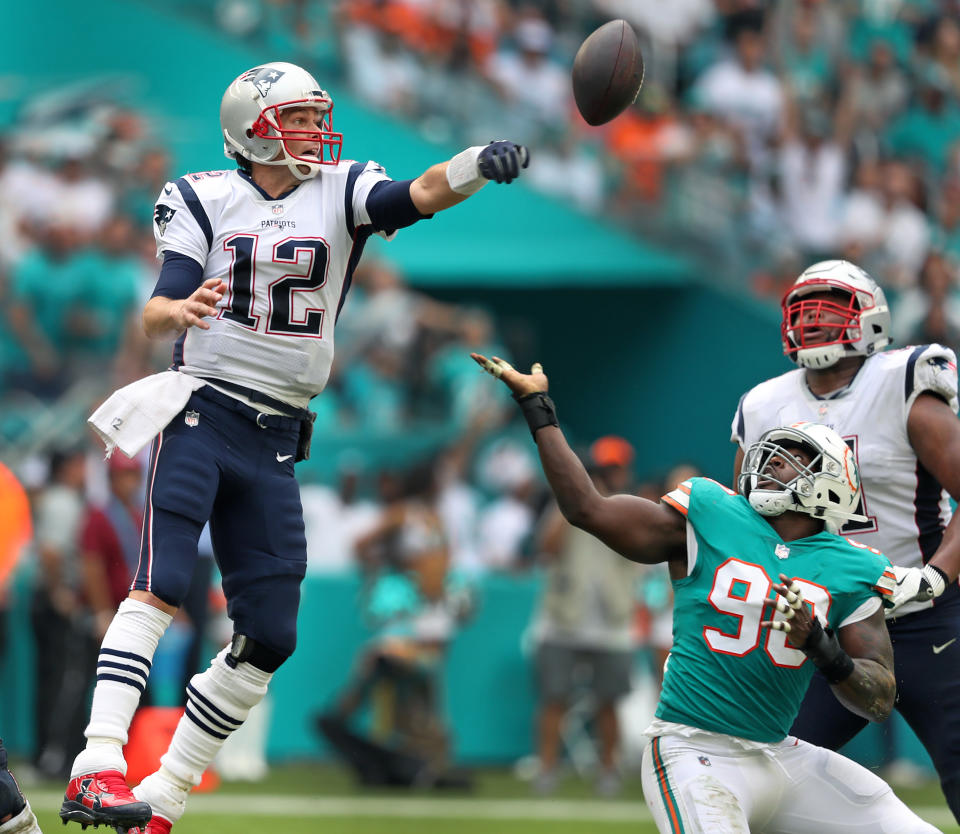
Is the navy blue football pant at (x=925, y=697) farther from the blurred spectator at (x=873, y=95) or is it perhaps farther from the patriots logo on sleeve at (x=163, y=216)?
the blurred spectator at (x=873, y=95)

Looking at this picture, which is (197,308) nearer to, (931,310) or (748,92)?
(931,310)

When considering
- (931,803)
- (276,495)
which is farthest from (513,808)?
(276,495)

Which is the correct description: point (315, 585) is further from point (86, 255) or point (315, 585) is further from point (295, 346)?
point (295, 346)

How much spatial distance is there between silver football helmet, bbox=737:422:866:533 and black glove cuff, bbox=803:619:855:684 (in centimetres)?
44

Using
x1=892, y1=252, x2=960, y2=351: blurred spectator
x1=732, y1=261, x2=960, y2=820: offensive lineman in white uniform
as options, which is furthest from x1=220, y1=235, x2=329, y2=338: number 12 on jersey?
x1=892, y1=252, x2=960, y2=351: blurred spectator

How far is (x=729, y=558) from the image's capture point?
4.38 metres

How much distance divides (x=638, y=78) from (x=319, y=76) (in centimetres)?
1068

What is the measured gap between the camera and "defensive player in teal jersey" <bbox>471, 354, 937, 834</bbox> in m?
4.34

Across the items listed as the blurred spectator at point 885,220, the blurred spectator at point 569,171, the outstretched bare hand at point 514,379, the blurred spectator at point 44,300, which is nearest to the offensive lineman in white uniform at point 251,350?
the outstretched bare hand at point 514,379

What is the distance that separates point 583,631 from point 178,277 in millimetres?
6000

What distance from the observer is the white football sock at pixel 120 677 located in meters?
4.55

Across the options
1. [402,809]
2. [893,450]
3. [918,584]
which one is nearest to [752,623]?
[918,584]

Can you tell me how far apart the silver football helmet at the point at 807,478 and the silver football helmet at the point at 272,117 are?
1636mm

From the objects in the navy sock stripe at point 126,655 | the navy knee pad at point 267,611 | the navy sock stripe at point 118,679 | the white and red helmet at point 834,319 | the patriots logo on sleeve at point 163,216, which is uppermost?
the white and red helmet at point 834,319
